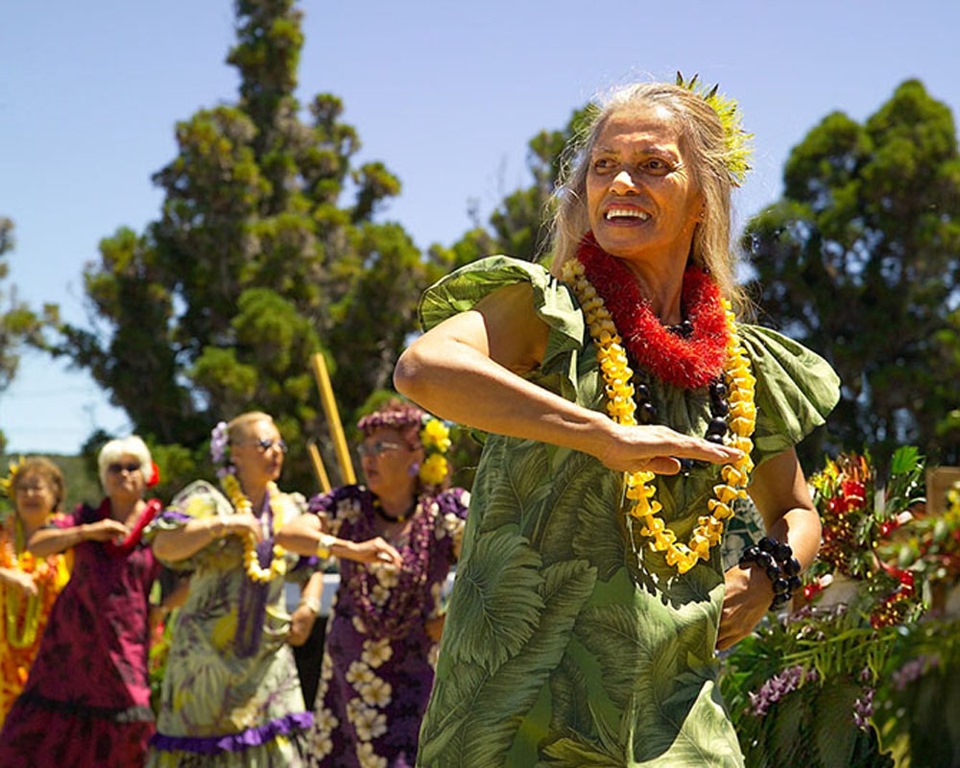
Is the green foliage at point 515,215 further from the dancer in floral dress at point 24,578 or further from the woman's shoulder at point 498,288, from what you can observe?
the woman's shoulder at point 498,288

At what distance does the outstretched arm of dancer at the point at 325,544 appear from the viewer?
5895 millimetres

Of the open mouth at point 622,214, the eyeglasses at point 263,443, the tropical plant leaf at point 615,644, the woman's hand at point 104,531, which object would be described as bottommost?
the tropical plant leaf at point 615,644

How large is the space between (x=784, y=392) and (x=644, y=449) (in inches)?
27.1

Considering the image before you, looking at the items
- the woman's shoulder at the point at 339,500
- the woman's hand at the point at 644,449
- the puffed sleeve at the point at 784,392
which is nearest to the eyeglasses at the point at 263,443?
the woman's shoulder at the point at 339,500

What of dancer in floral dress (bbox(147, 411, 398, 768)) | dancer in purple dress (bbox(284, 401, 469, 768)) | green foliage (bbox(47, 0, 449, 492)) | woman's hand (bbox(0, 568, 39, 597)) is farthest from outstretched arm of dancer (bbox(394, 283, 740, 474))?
green foliage (bbox(47, 0, 449, 492))

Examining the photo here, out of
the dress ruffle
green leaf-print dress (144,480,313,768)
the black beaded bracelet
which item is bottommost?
the dress ruffle

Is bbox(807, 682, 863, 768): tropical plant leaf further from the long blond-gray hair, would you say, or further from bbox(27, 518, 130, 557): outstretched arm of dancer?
bbox(27, 518, 130, 557): outstretched arm of dancer

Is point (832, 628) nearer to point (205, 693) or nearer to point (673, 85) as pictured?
point (673, 85)

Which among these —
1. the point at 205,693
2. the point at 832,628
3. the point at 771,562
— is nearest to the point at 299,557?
the point at 205,693

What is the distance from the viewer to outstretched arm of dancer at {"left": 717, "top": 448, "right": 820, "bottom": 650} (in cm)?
276

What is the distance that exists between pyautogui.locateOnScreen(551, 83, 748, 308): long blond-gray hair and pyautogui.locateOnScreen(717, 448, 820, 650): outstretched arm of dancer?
0.35 m

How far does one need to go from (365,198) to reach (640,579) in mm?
23804

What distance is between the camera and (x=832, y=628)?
341 cm

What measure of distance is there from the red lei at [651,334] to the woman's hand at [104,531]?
5045 millimetres
